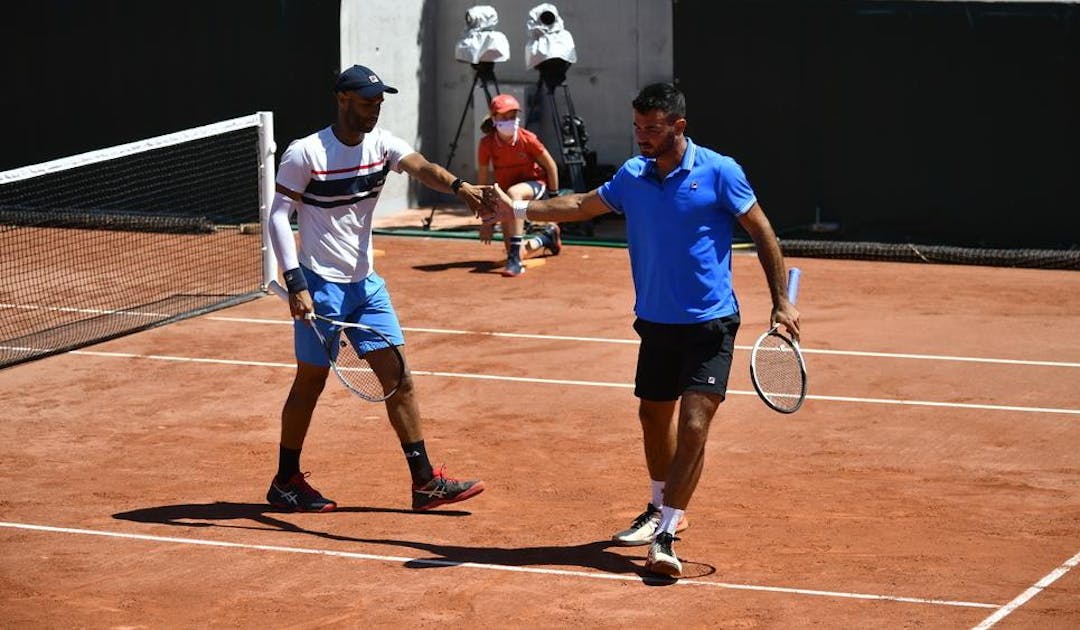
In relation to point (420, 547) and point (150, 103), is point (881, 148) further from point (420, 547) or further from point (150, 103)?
point (420, 547)

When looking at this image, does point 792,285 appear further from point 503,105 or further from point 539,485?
point 503,105

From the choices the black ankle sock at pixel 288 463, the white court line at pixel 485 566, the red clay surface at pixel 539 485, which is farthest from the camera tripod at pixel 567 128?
the white court line at pixel 485 566

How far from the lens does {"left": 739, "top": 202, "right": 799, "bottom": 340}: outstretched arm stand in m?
7.80

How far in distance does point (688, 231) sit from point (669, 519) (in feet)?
4.61

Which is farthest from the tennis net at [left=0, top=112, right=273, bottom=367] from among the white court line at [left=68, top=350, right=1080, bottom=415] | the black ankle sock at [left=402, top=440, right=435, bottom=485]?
the black ankle sock at [left=402, top=440, right=435, bottom=485]

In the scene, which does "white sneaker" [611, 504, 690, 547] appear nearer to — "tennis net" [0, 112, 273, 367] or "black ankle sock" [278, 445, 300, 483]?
"black ankle sock" [278, 445, 300, 483]

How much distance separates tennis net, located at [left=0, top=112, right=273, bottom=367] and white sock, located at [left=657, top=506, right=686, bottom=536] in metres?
7.02

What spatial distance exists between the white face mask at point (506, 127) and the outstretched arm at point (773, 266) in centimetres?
913

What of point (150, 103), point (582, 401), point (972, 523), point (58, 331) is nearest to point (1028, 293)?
point (582, 401)

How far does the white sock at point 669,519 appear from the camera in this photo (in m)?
7.77

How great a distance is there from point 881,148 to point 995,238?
66.0 inches

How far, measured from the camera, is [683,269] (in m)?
7.85

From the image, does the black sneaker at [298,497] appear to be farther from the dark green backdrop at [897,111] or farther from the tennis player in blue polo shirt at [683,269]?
the dark green backdrop at [897,111]

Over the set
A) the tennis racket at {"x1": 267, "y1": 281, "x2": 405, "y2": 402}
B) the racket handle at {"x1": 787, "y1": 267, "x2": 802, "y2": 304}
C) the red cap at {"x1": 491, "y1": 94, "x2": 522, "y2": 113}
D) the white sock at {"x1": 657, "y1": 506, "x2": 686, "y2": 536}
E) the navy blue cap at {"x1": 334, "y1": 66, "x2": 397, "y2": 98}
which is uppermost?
the navy blue cap at {"x1": 334, "y1": 66, "x2": 397, "y2": 98}
